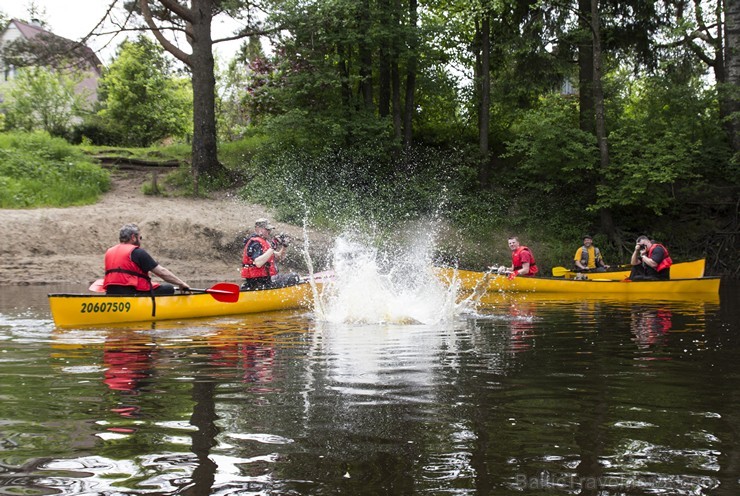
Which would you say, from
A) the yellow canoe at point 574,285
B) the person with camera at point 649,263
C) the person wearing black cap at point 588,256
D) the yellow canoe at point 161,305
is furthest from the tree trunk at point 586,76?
the yellow canoe at point 161,305

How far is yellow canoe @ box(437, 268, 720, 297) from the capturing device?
1758 centimetres

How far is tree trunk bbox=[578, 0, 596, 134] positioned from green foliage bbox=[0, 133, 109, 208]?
1674 centimetres

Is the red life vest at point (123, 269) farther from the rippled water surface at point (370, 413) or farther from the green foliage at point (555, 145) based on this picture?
the green foliage at point (555, 145)

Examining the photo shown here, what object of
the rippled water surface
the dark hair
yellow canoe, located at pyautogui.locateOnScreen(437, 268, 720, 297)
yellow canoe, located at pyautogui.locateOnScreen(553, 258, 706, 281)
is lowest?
the rippled water surface

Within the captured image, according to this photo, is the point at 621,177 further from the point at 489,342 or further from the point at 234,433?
the point at 234,433

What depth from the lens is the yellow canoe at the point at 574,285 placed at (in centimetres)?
1758

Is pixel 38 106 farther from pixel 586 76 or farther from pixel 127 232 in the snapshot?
pixel 127 232

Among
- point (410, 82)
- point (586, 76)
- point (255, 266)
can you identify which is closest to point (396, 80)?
point (410, 82)

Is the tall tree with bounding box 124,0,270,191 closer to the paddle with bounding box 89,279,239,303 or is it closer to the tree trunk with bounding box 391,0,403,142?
the tree trunk with bounding box 391,0,403,142

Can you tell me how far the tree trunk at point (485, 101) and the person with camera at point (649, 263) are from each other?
10858 millimetres

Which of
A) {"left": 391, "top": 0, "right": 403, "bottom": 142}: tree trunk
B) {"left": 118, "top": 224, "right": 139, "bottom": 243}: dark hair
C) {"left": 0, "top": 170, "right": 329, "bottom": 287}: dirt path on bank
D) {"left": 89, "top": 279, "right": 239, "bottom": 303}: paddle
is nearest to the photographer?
{"left": 118, "top": 224, "right": 139, "bottom": 243}: dark hair

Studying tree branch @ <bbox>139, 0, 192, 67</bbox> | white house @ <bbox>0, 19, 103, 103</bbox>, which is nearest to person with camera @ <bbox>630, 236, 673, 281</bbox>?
tree branch @ <bbox>139, 0, 192, 67</bbox>

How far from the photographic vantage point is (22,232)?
68.9 ft

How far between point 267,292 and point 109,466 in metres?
9.16
